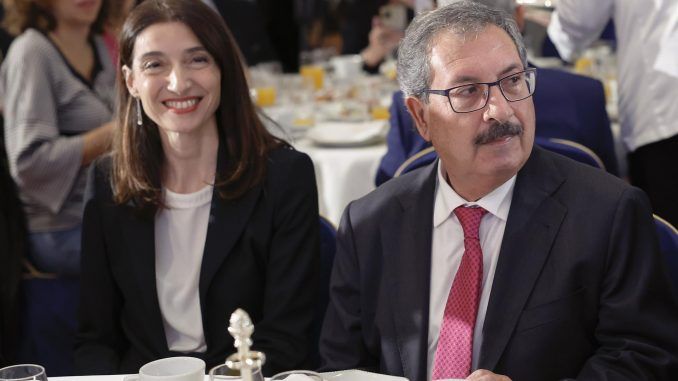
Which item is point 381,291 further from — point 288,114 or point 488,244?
point 288,114

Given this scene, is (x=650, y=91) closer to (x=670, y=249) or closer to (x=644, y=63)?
(x=644, y=63)

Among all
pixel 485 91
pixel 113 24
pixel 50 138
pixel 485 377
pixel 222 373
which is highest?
pixel 113 24

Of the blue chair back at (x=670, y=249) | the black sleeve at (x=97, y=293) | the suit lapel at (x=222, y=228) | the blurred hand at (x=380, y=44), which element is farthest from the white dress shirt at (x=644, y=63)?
the blurred hand at (x=380, y=44)

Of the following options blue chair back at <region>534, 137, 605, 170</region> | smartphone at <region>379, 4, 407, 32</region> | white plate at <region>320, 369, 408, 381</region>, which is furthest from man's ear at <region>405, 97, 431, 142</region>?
smartphone at <region>379, 4, 407, 32</region>

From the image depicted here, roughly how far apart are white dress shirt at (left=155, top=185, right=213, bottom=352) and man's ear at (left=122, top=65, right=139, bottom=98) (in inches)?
10.5

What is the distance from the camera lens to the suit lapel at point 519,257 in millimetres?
1859

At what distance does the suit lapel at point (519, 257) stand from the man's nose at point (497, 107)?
16cm

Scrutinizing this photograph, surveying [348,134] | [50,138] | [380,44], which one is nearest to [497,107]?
[50,138]

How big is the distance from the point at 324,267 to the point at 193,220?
36cm

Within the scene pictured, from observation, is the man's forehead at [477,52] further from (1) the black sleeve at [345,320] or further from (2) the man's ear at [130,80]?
(2) the man's ear at [130,80]

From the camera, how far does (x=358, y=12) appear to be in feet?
24.8

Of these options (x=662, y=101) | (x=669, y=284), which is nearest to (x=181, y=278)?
(x=669, y=284)

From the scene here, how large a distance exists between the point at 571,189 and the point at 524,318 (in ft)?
0.88

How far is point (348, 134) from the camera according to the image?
13.1 ft
